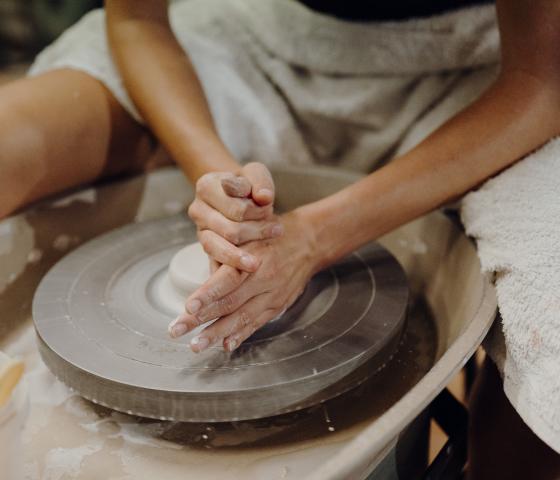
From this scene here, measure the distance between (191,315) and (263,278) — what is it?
10cm

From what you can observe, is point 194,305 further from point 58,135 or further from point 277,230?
point 58,135

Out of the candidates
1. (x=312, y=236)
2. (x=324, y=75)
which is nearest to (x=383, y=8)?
(x=324, y=75)

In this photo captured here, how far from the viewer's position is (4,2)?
3568mm

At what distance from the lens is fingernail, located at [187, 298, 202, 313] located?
656 mm

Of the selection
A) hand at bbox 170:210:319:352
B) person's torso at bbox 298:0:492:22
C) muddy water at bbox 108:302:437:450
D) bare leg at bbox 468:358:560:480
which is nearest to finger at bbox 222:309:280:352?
hand at bbox 170:210:319:352

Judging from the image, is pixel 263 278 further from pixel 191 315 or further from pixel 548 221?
pixel 548 221

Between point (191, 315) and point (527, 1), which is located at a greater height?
point (527, 1)

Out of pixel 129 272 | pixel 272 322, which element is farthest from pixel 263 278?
pixel 129 272

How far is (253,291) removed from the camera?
2.32 feet

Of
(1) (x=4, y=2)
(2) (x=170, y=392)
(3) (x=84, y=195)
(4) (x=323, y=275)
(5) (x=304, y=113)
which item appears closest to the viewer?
(2) (x=170, y=392)

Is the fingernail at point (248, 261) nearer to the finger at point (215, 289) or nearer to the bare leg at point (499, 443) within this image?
the finger at point (215, 289)

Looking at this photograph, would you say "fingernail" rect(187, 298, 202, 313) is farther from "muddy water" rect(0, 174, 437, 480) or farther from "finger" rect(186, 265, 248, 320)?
"muddy water" rect(0, 174, 437, 480)

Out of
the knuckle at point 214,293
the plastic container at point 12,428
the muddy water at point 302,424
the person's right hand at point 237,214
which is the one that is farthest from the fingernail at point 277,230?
the plastic container at point 12,428

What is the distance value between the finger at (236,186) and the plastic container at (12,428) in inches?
11.5
